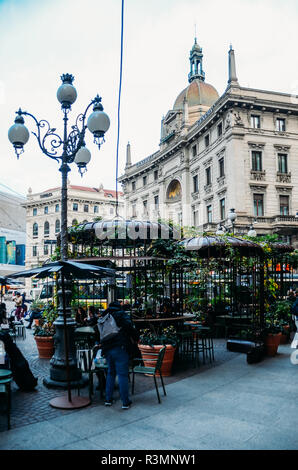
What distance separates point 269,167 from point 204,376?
29728 millimetres

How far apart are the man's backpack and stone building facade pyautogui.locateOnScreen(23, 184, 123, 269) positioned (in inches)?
2494

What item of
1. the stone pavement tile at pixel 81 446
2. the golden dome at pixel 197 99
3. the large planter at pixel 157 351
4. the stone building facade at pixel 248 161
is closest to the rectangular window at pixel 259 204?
the stone building facade at pixel 248 161

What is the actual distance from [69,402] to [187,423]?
2.04 m

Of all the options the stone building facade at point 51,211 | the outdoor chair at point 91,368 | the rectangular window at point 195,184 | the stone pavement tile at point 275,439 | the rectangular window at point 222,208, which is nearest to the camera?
the stone pavement tile at point 275,439

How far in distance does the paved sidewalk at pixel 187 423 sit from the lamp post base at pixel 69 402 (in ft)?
0.67

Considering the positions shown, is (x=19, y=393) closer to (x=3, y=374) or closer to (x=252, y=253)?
(x=3, y=374)

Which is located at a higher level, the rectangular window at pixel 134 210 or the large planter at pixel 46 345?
the rectangular window at pixel 134 210

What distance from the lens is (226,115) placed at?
114ft

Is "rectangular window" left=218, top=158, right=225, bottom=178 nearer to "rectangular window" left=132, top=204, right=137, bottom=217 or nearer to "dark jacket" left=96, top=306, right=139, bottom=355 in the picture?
"rectangular window" left=132, top=204, right=137, bottom=217

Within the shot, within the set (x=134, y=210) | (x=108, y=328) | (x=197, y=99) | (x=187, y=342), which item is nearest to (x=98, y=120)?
(x=108, y=328)

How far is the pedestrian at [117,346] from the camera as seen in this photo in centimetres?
603

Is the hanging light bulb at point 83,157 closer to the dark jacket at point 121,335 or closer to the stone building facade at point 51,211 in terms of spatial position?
the dark jacket at point 121,335

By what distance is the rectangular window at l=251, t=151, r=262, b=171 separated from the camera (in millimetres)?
34500
